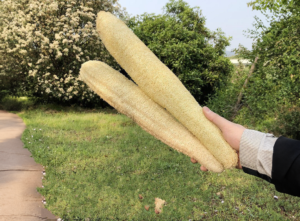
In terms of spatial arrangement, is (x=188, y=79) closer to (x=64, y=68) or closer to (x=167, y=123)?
(x=64, y=68)

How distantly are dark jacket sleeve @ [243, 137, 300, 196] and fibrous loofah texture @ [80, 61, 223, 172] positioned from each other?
0.35 meters

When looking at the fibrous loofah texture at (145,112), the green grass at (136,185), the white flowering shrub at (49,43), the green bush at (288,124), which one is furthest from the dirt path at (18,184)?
the green bush at (288,124)

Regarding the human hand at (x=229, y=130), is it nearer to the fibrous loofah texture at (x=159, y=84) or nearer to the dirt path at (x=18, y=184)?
the fibrous loofah texture at (x=159, y=84)

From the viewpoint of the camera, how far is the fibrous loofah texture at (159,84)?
1.65m

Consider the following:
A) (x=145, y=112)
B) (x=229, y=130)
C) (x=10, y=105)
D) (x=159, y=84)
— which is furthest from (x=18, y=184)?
(x=10, y=105)

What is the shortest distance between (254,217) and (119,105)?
2862mm

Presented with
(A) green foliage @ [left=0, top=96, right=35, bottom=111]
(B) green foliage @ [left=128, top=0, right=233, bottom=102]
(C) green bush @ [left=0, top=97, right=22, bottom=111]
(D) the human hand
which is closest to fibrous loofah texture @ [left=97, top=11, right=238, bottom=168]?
(D) the human hand

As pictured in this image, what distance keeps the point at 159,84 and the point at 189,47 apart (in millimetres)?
8170

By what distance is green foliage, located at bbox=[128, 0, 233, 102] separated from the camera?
9.41 m

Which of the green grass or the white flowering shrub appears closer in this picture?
the green grass

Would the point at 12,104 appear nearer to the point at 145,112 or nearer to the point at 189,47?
the point at 189,47

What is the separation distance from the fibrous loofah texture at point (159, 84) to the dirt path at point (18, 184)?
2709 millimetres

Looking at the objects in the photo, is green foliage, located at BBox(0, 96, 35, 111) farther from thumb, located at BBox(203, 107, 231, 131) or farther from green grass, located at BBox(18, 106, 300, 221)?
thumb, located at BBox(203, 107, 231, 131)

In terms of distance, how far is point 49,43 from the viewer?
9.20 m
